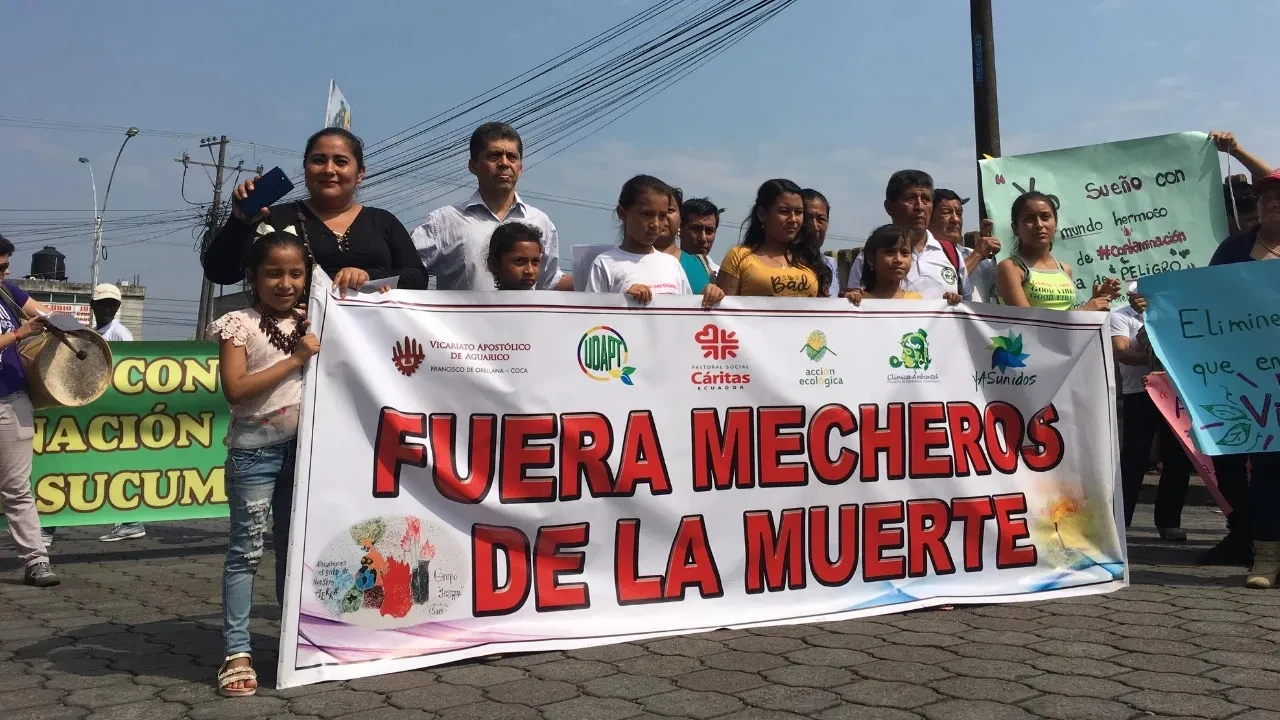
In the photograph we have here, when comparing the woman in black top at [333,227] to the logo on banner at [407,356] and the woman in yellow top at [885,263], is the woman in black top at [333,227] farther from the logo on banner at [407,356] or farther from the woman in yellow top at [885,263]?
the woman in yellow top at [885,263]

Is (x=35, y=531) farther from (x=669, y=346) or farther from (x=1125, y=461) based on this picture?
(x=1125, y=461)

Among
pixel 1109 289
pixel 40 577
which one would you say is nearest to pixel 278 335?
pixel 40 577

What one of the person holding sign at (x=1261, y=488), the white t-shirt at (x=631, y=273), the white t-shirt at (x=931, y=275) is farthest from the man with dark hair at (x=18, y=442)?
the person holding sign at (x=1261, y=488)

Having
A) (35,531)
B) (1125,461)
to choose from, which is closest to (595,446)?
(35,531)

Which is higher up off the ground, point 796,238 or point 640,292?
point 796,238

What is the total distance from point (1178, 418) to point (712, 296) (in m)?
3.50

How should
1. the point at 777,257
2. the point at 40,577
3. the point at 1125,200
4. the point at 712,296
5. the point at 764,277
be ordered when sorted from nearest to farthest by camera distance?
the point at 712,296 → the point at 764,277 → the point at 777,257 → the point at 40,577 → the point at 1125,200

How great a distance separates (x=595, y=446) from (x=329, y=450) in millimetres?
967

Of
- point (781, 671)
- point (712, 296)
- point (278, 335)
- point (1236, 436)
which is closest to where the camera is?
point (781, 671)

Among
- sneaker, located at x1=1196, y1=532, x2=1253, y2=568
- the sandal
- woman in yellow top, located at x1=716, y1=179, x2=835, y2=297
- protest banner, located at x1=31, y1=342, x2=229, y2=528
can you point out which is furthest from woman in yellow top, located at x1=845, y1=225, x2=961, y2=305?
protest banner, located at x1=31, y1=342, x2=229, y2=528

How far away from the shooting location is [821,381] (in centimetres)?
457

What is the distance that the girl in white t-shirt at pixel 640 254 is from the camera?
484 cm

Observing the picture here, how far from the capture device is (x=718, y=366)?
439 centimetres

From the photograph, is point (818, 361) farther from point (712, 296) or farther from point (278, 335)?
point (278, 335)
